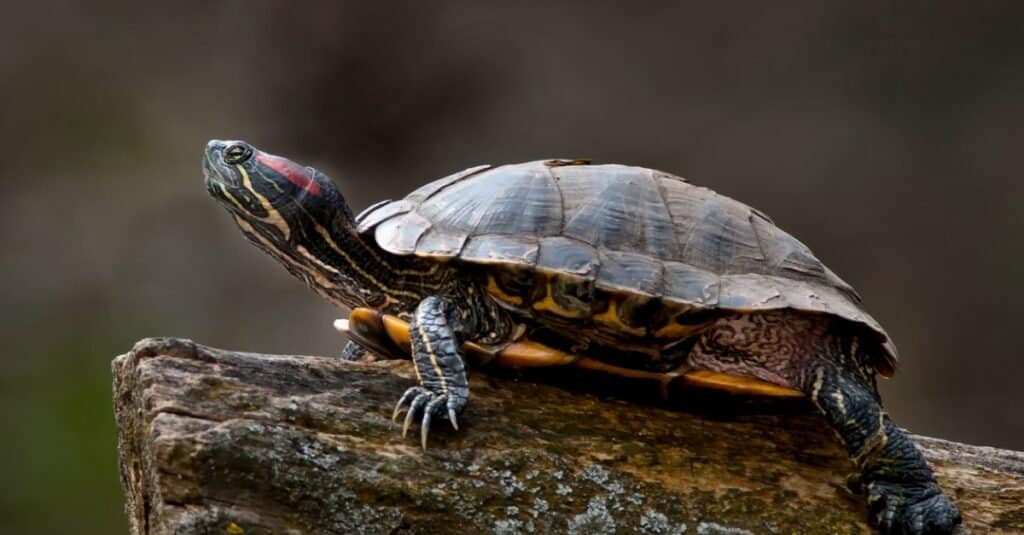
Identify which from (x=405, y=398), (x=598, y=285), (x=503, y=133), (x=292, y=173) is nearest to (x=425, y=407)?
(x=405, y=398)

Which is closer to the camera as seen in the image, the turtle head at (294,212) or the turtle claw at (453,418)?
the turtle claw at (453,418)

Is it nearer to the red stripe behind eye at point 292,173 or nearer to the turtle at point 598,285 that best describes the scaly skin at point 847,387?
the turtle at point 598,285

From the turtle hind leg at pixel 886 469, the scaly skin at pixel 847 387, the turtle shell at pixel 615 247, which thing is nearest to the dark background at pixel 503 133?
the turtle shell at pixel 615 247

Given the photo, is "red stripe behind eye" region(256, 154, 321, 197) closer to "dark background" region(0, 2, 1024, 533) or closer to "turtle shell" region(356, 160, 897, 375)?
"turtle shell" region(356, 160, 897, 375)

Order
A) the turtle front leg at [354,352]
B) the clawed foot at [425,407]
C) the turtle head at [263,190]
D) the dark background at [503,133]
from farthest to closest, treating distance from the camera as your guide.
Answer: the dark background at [503,133] → the turtle front leg at [354,352] → the turtle head at [263,190] → the clawed foot at [425,407]

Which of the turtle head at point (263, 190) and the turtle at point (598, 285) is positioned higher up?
the turtle head at point (263, 190)

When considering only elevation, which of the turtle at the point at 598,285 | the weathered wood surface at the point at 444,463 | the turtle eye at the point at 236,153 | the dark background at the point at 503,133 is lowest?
the weathered wood surface at the point at 444,463

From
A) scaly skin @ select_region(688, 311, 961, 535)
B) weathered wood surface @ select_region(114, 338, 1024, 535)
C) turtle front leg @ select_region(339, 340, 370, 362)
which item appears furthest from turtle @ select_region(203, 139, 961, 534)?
turtle front leg @ select_region(339, 340, 370, 362)
